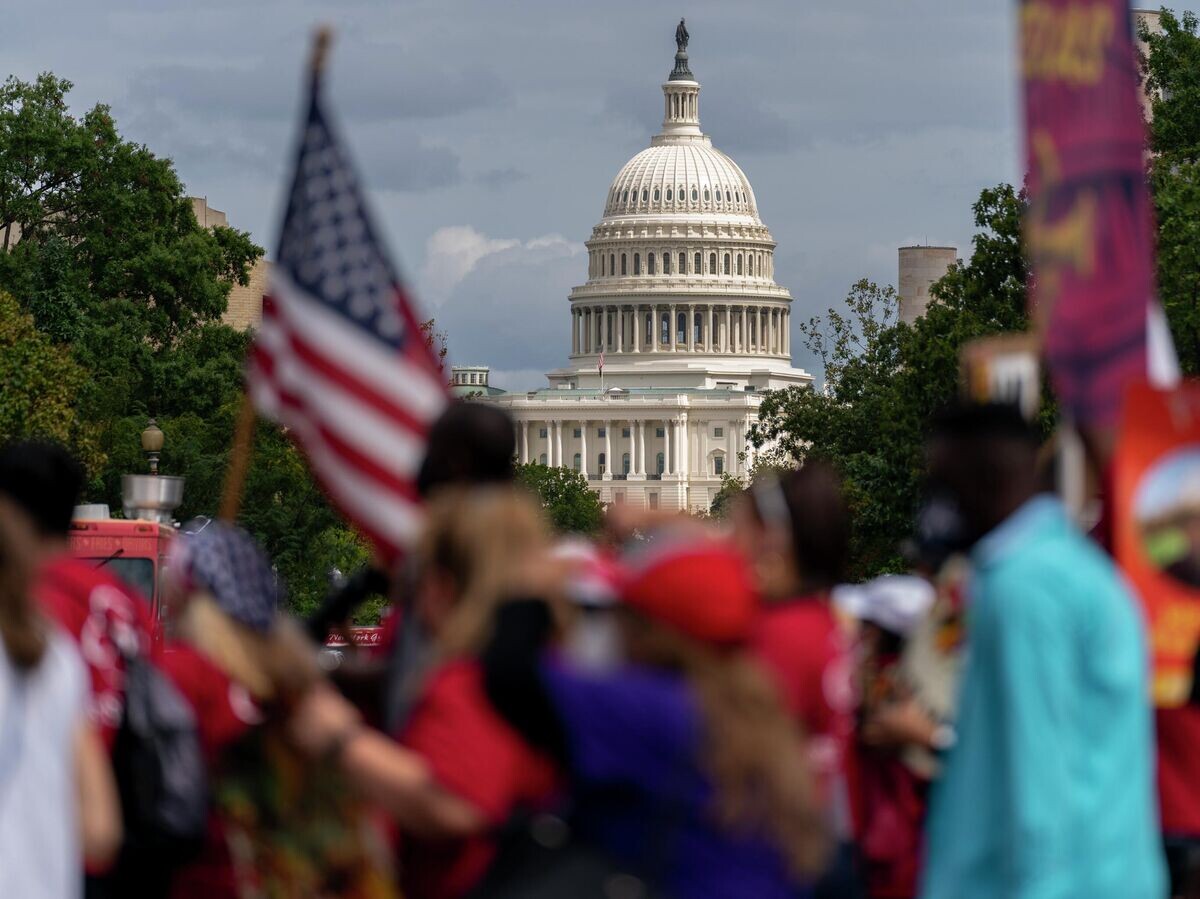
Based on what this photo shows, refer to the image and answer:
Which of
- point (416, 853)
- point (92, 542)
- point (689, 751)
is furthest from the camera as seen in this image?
point (92, 542)

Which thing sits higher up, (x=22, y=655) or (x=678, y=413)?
(x=678, y=413)

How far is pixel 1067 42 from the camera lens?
22.8 ft

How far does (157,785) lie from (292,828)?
0.43m

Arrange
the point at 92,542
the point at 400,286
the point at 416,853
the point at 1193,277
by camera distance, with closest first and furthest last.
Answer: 1. the point at 416,853
2. the point at 400,286
3. the point at 92,542
4. the point at 1193,277

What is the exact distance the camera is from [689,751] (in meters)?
5.21

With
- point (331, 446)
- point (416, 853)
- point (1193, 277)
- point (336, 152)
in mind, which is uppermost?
point (1193, 277)

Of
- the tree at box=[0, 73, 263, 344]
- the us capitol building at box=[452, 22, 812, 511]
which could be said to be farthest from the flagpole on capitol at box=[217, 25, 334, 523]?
the us capitol building at box=[452, 22, 812, 511]

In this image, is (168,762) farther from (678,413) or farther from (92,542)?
(678,413)

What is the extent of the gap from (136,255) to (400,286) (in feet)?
202

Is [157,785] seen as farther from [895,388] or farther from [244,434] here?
[895,388]

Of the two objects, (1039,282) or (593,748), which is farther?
(1039,282)

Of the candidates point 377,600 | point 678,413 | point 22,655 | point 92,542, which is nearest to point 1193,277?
point 92,542

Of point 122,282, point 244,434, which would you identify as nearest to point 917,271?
point 122,282

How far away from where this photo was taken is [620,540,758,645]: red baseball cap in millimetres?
5246
